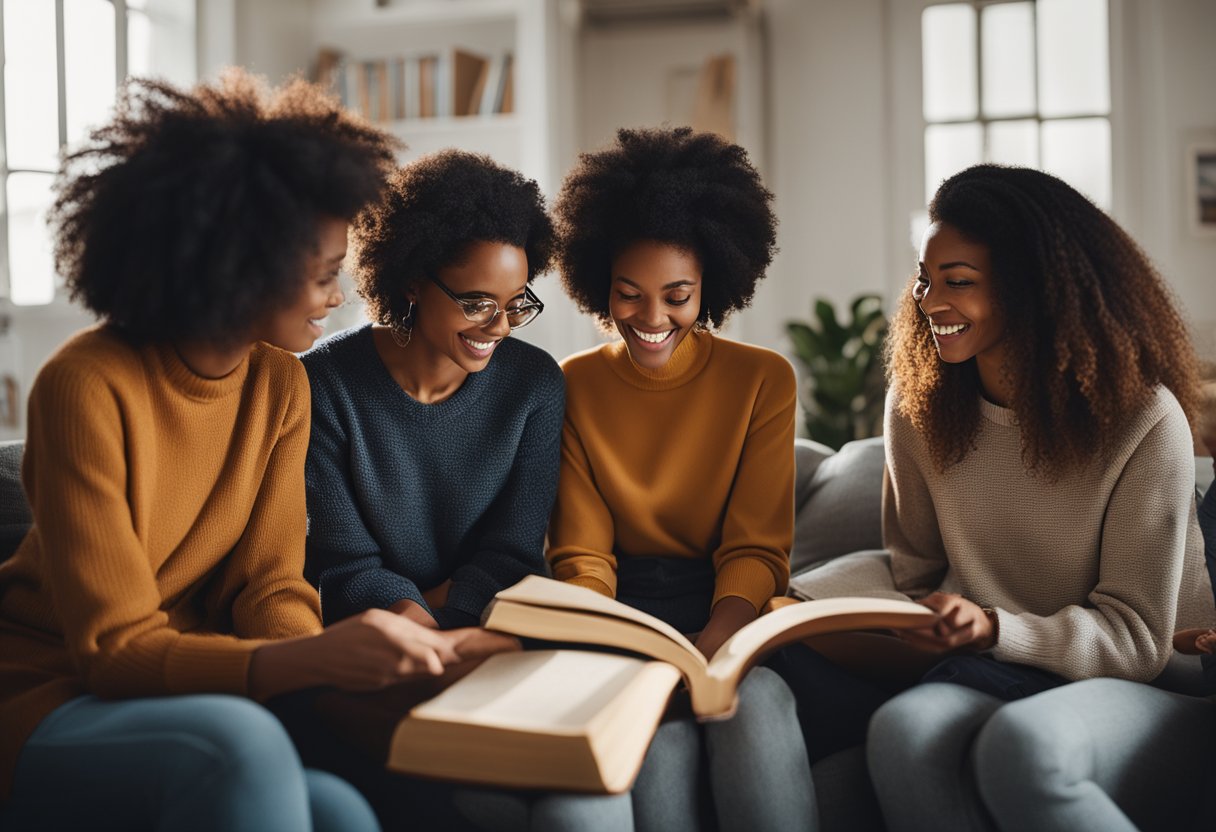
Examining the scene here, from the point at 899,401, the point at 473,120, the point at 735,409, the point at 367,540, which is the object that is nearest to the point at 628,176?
the point at 735,409

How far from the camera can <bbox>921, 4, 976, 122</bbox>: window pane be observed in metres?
4.10

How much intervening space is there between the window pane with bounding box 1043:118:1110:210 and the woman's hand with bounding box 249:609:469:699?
144 inches

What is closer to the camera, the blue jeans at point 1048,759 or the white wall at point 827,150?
the blue jeans at point 1048,759

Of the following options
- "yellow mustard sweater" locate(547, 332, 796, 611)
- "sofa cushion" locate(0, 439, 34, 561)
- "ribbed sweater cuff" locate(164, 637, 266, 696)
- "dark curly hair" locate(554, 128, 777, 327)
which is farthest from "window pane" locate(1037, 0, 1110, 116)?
"ribbed sweater cuff" locate(164, 637, 266, 696)

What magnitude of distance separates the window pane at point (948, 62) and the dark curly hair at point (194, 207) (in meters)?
3.39

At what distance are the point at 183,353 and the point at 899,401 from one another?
0.97m

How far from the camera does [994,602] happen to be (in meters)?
1.47

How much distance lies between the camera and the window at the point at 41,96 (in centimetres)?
333

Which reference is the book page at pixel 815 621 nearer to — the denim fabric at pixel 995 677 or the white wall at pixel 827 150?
the denim fabric at pixel 995 677

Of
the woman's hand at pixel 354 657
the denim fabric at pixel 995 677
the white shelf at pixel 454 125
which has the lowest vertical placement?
the denim fabric at pixel 995 677


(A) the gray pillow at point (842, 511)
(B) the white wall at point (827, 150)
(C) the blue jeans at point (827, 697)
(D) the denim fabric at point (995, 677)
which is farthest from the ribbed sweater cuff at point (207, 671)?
(B) the white wall at point (827, 150)

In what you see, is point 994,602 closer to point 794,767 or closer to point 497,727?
point 794,767

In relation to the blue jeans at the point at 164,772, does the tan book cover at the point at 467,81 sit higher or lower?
higher

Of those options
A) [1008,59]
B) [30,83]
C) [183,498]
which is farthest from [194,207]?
[1008,59]
